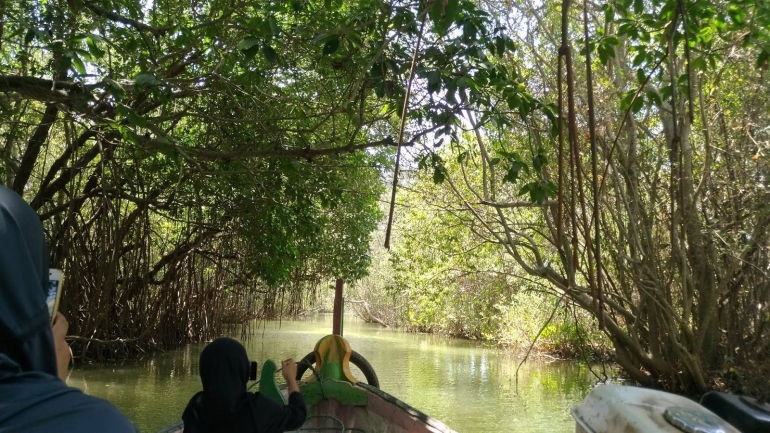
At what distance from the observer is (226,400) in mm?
2441

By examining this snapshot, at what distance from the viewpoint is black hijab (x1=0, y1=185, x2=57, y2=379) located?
2.12 ft

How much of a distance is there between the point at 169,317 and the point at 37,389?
11.1 m

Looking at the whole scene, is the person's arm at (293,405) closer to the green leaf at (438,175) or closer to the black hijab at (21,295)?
the green leaf at (438,175)

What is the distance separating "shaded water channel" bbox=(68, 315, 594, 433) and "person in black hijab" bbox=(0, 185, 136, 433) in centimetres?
602

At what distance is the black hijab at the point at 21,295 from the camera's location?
65 centimetres

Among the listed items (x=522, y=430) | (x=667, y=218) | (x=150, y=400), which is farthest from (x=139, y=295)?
(x=667, y=218)

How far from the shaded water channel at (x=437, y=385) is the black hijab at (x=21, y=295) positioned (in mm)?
6013

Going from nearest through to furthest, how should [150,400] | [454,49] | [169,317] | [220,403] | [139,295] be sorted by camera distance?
[220,403] → [454,49] → [150,400] → [139,295] → [169,317]

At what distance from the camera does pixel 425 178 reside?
339 inches

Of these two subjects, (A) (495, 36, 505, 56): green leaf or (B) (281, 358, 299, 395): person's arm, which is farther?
(A) (495, 36, 505, 56): green leaf

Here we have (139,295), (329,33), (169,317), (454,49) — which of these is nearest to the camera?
(329,33)

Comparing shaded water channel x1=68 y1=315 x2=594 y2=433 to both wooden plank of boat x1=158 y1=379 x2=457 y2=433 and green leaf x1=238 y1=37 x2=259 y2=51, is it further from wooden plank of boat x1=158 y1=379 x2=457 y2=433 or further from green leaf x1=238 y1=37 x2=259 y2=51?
green leaf x1=238 y1=37 x2=259 y2=51

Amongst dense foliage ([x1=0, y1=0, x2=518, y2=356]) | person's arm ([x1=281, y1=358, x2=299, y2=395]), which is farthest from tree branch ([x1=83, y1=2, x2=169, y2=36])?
person's arm ([x1=281, y1=358, x2=299, y2=395])

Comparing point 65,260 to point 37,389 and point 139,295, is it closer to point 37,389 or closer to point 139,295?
point 139,295
